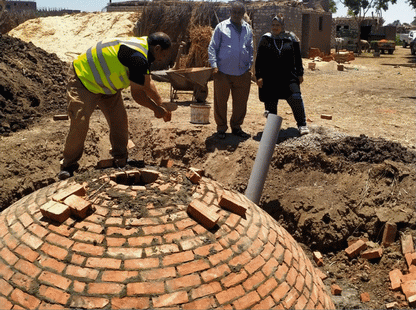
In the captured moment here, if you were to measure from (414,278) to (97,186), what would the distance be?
377cm

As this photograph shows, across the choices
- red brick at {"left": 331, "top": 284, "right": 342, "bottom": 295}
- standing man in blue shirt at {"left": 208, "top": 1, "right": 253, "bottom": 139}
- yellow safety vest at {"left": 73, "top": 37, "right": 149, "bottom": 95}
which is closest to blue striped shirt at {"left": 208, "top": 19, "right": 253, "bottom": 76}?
standing man in blue shirt at {"left": 208, "top": 1, "right": 253, "bottom": 139}

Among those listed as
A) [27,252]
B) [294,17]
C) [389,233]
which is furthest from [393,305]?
[294,17]

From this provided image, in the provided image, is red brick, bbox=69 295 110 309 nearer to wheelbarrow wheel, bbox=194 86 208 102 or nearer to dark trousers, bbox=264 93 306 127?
dark trousers, bbox=264 93 306 127

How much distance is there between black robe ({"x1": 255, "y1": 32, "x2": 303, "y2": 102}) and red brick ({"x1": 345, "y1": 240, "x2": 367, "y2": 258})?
2.74m

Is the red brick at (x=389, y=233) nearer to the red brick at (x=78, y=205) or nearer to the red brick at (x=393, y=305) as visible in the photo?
the red brick at (x=393, y=305)

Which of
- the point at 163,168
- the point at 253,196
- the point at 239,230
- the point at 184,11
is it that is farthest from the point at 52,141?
the point at 184,11

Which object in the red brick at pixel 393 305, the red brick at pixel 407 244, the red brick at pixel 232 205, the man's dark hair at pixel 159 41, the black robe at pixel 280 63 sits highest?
the man's dark hair at pixel 159 41

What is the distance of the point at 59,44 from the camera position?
17.5 metres

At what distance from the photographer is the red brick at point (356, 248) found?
541 centimetres

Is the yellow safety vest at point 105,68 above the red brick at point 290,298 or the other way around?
above

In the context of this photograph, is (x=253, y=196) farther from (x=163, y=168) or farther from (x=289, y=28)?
(x=289, y=28)

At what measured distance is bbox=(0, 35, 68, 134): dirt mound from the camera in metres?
8.45

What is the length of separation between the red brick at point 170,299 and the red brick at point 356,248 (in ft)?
12.6

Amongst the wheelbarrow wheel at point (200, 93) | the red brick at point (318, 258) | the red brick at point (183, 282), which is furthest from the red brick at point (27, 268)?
the wheelbarrow wheel at point (200, 93)
